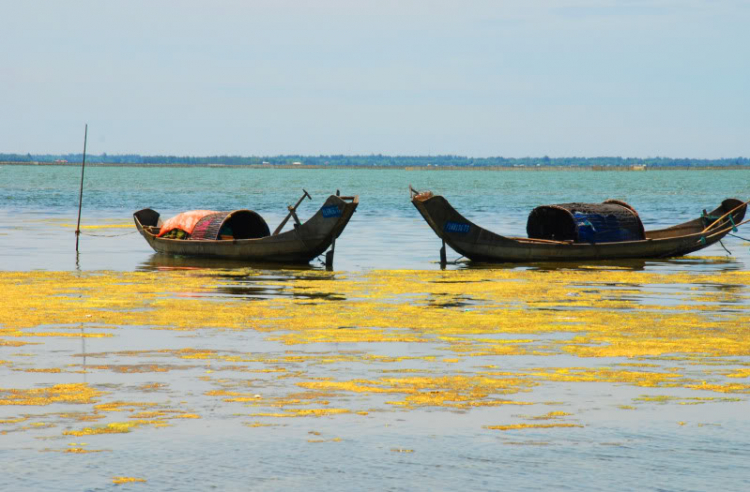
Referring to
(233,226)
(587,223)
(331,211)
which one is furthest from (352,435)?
(233,226)

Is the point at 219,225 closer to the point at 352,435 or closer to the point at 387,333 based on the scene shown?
the point at 387,333

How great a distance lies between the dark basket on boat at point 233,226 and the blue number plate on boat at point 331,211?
3255 mm

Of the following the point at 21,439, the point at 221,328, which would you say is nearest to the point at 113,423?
the point at 21,439

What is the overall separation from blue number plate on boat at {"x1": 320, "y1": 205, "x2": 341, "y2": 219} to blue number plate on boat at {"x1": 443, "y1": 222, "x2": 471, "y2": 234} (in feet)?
11.2

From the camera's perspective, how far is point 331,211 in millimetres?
29297

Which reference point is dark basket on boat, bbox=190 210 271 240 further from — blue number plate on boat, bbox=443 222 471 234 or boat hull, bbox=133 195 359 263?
blue number plate on boat, bbox=443 222 471 234

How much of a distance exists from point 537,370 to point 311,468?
499 centimetres

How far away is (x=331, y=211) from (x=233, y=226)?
5.37 meters

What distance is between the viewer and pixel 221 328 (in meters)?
16.7

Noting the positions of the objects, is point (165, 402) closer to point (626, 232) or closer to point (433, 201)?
point (433, 201)

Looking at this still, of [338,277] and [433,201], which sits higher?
[433,201]

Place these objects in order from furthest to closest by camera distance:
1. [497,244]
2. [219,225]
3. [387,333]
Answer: [219,225] → [497,244] → [387,333]

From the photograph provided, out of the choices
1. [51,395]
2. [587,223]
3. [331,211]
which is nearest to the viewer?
[51,395]

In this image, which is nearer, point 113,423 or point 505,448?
point 505,448
